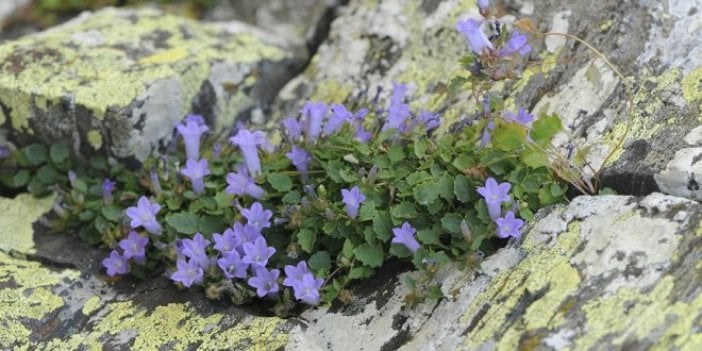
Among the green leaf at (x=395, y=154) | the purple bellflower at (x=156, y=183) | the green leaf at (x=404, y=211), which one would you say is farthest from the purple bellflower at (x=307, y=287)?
the purple bellflower at (x=156, y=183)

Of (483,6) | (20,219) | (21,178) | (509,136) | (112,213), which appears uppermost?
(483,6)

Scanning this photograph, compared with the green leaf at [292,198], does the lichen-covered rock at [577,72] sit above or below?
above

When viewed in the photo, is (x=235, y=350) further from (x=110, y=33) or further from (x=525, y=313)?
(x=110, y=33)

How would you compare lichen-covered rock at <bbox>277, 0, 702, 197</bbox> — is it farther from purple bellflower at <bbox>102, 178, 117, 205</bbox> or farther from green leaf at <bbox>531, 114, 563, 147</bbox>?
purple bellflower at <bbox>102, 178, 117, 205</bbox>

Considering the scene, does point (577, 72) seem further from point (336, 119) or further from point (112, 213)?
point (112, 213)

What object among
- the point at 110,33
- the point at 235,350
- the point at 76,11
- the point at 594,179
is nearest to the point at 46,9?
the point at 76,11

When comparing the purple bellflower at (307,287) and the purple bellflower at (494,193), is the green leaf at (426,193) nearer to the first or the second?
the purple bellflower at (494,193)

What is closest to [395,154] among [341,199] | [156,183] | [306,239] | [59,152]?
[341,199]
